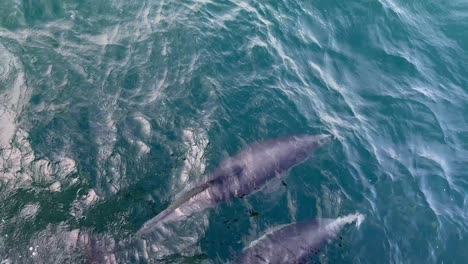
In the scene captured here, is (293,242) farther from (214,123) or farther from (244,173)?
(214,123)

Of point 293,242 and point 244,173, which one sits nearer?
point 293,242

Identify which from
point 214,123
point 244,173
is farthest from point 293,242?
point 214,123

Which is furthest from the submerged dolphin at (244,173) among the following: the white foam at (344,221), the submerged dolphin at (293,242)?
the white foam at (344,221)

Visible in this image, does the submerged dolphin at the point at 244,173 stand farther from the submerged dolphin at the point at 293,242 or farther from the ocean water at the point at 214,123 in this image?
the submerged dolphin at the point at 293,242

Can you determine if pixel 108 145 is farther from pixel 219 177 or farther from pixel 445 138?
pixel 445 138

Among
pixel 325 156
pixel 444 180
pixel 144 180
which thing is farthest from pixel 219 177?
pixel 444 180
